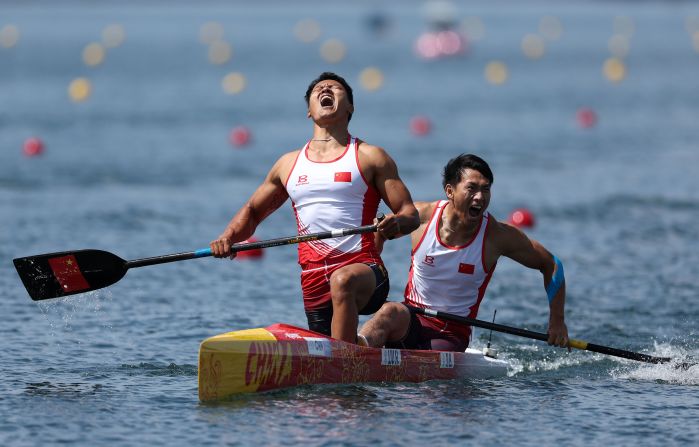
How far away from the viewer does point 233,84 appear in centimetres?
4312

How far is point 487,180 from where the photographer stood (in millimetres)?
9281

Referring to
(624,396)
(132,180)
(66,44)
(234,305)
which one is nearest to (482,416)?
(624,396)

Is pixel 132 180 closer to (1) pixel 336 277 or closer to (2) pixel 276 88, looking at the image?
(1) pixel 336 277

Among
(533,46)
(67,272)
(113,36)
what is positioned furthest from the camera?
(113,36)

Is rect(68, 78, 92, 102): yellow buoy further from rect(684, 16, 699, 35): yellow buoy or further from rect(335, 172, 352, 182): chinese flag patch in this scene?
rect(684, 16, 699, 35): yellow buoy

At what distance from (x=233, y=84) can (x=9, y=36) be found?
37.0 metres

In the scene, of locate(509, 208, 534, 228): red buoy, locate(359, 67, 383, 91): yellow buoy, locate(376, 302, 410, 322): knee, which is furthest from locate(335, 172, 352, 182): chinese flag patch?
locate(359, 67, 383, 91): yellow buoy

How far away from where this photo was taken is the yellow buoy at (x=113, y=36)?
69.6 meters

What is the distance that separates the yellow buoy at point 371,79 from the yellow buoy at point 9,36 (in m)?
25.8

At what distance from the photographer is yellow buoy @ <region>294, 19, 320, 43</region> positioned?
253ft

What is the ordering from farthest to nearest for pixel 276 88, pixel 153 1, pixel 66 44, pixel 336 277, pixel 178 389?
pixel 153 1, pixel 66 44, pixel 276 88, pixel 178 389, pixel 336 277

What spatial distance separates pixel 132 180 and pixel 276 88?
70.3 feet

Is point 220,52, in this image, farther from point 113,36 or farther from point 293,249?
point 293,249

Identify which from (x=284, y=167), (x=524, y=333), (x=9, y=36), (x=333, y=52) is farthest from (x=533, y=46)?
(x=284, y=167)
